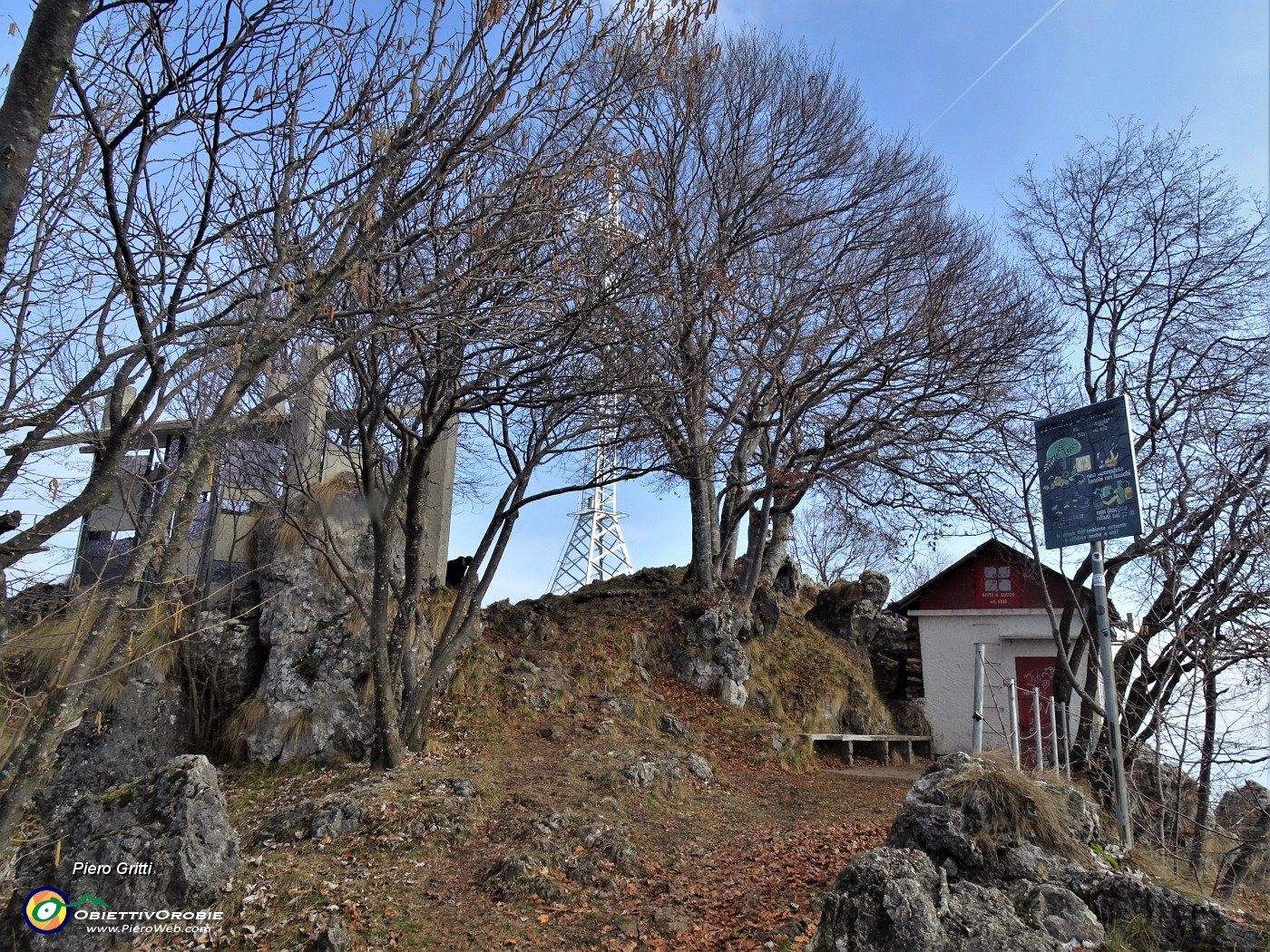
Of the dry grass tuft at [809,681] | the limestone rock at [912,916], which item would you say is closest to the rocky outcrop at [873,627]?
the dry grass tuft at [809,681]

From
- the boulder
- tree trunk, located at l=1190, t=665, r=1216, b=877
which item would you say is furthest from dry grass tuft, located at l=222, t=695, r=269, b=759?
the boulder

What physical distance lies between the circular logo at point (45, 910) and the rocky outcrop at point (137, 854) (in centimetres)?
5

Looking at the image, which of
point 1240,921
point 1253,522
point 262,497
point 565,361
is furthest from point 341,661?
point 1253,522

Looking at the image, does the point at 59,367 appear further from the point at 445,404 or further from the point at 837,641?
the point at 837,641

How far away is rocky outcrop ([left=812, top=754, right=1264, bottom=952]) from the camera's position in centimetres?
401

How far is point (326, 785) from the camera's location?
318 inches

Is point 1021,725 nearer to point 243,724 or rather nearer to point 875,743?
point 875,743

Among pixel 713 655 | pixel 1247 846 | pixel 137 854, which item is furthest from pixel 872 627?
pixel 137 854

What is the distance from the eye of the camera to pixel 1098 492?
6270 millimetres

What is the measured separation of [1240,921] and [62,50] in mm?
6549

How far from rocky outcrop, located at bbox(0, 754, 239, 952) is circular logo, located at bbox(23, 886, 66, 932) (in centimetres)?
5

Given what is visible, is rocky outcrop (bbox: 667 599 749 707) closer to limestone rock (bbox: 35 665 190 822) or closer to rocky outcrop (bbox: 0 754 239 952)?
limestone rock (bbox: 35 665 190 822)

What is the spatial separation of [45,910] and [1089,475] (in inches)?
320

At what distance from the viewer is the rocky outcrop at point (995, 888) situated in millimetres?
4012
